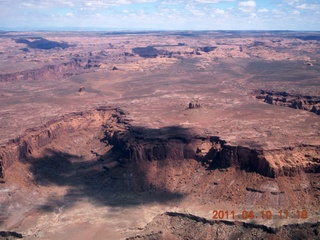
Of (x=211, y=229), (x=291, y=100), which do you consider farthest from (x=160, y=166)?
(x=291, y=100)

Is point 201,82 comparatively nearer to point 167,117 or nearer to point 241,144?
point 167,117

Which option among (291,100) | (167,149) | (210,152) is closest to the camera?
(210,152)

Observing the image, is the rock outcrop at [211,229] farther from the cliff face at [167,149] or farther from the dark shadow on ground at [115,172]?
the cliff face at [167,149]

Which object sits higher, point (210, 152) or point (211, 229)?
point (210, 152)

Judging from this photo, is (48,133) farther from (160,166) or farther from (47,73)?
(47,73)
